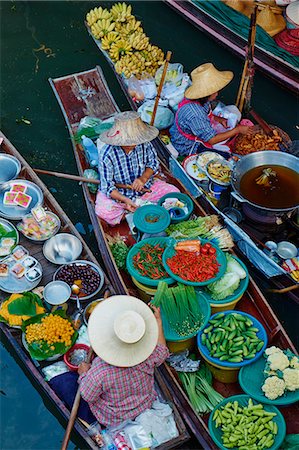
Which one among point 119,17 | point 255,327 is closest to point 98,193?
point 255,327

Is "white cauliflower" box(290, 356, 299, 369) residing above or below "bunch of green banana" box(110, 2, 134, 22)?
below

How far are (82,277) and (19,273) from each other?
0.64m

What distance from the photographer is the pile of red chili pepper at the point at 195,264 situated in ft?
14.8

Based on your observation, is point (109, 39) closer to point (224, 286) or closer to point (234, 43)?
point (234, 43)

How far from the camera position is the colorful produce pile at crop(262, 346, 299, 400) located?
154 inches

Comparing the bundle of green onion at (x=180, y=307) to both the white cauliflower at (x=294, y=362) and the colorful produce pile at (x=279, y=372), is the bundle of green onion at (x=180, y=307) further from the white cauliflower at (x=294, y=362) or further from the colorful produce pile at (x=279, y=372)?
the white cauliflower at (x=294, y=362)

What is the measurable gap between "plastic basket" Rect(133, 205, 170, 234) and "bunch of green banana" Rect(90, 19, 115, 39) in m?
3.21

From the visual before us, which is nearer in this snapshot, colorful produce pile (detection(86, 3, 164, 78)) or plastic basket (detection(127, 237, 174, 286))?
plastic basket (detection(127, 237, 174, 286))

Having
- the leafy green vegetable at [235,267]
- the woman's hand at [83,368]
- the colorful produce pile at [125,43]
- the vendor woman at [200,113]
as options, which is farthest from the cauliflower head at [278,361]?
the colorful produce pile at [125,43]

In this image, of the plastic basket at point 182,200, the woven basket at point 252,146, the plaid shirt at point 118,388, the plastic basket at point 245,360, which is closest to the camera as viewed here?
the plaid shirt at point 118,388

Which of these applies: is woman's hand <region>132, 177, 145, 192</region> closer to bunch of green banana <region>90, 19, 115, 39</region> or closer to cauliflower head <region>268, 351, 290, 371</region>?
cauliflower head <region>268, 351, 290, 371</region>

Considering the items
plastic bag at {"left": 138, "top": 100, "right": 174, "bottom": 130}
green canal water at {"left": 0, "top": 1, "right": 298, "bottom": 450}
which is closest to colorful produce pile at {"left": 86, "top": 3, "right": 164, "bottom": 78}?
plastic bag at {"left": 138, "top": 100, "right": 174, "bottom": 130}

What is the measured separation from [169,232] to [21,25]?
5.91 metres

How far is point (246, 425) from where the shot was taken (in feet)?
12.6
